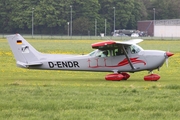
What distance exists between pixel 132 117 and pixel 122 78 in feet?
33.2

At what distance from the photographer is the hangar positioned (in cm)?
12119

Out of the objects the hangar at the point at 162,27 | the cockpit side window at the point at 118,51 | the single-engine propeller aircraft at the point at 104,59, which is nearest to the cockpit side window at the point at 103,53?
the single-engine propeller aircraft at the point at 104,59

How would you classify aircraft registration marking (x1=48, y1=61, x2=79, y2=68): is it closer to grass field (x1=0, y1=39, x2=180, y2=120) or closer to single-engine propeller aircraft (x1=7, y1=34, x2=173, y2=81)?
single-engine propeller aircraft (x1=7, y1=34, x2=173, y2=81)

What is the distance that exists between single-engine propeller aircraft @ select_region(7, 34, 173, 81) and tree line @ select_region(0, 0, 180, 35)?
261ft

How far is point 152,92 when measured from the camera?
17344 millimetres

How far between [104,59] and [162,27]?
101238 mm

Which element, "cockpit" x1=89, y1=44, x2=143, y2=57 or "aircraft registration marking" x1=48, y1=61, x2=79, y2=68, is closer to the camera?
"cockpit" x1=89, y1=44, x2=143, y2=57

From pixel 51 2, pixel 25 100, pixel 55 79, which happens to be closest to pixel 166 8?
pixel 51 2

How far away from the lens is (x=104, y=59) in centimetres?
2328

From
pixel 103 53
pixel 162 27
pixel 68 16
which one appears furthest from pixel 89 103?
pixel 162 27

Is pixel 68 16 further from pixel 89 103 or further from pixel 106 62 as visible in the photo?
pixel 89 103

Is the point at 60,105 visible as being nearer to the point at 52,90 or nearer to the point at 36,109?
the point at 36,109

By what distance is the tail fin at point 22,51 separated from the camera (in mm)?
23219

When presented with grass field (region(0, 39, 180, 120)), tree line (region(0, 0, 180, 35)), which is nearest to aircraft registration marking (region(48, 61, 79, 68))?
grass field (region(0, 39, 180, 120))
